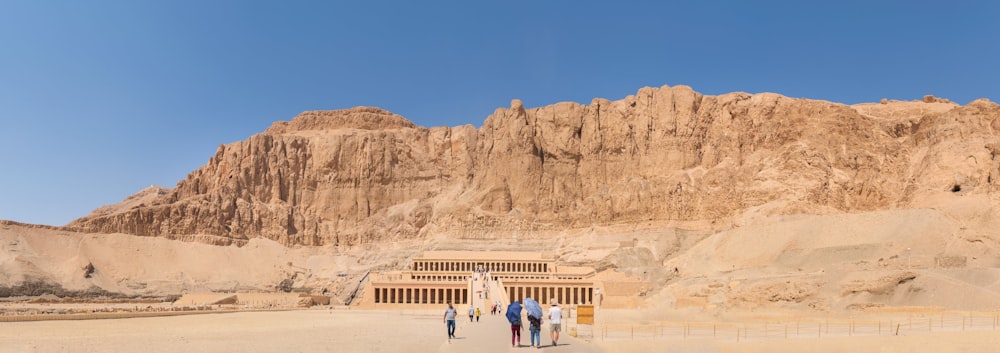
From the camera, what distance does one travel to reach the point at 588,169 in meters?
131

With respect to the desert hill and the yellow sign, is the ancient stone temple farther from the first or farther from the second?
the yellow sign

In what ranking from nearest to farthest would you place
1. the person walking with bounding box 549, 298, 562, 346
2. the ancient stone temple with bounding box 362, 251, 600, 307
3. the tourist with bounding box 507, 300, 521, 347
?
1. the tourist with bounding box 507, 300, 521, 347
2. the person walking with bounding box 549, 298, 562, 346
3. the ancient stone temple with bounding box 362, 251, 600, 307

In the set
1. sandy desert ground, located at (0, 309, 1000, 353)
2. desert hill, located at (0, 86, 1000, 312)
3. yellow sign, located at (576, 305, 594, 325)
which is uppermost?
desert hill, located at (0, 86, 1000, 312)

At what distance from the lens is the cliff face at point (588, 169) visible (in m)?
111

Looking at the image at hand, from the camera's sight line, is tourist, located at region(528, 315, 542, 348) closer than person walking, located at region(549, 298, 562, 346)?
Yes

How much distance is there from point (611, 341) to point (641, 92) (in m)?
101

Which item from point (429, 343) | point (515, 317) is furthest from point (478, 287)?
point (515, 317)

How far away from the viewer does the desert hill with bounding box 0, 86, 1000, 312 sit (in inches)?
3649

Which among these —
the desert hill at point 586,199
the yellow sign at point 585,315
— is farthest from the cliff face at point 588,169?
the yellow sign at point 585,315

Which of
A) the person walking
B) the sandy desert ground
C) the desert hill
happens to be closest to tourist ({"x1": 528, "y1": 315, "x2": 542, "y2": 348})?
the sandy desert ground

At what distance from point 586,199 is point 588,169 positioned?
659 centimetres

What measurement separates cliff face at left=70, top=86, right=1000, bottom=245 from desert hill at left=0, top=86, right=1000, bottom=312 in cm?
27

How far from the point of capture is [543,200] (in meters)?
128

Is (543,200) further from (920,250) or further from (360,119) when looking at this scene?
(920,250)
